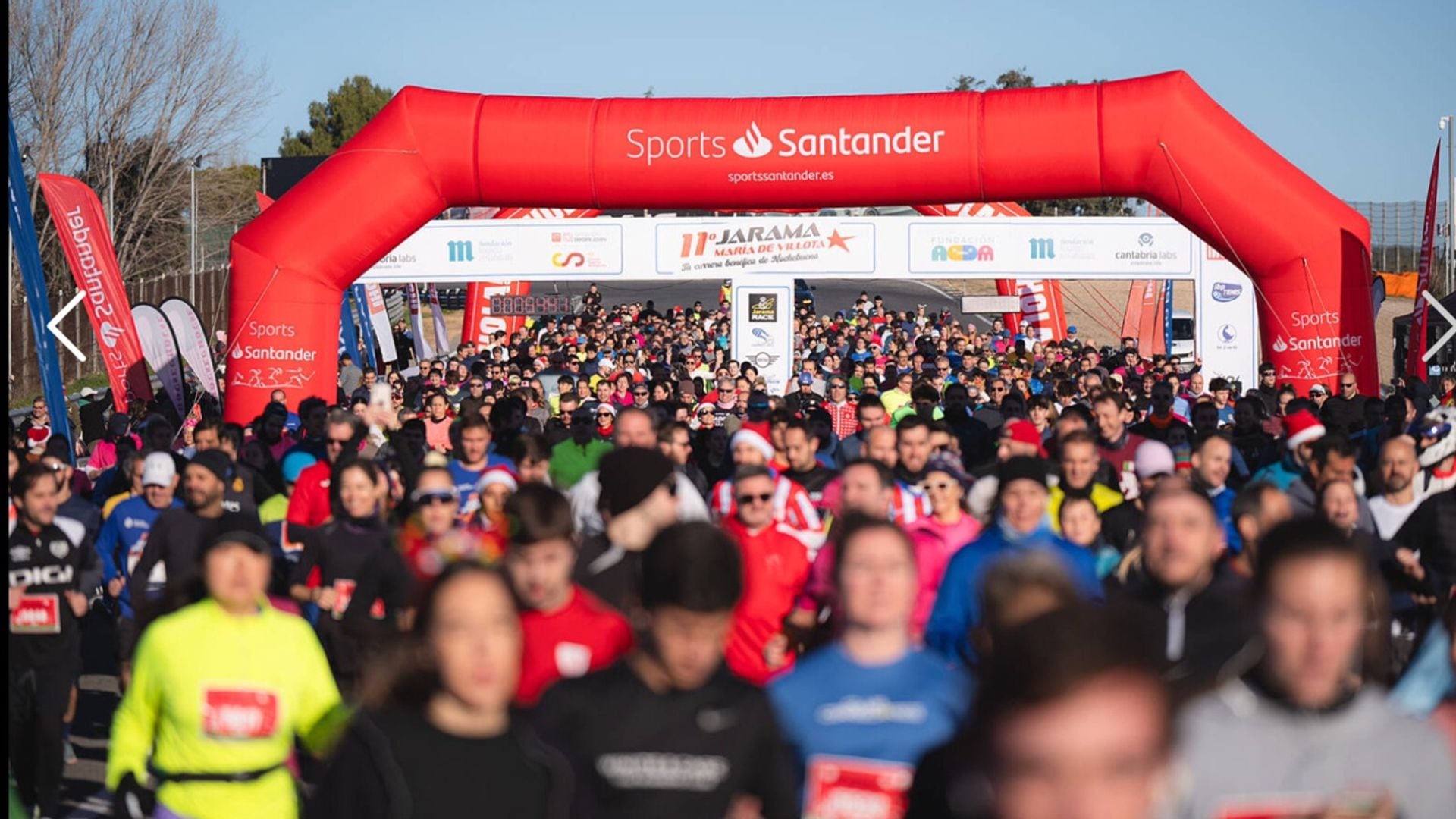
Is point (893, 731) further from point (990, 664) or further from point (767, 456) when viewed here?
point (767, 456)

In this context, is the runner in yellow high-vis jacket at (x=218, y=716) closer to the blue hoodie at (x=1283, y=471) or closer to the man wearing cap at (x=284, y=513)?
the man wearing cap at (x=284, y=513)

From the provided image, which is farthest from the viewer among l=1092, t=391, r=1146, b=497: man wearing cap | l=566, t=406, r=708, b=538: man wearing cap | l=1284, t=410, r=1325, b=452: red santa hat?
l=1092, t=391, r=1146, b=497: man wearing cap

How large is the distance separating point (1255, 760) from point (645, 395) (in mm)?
11815

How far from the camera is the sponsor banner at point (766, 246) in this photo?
1955 cm

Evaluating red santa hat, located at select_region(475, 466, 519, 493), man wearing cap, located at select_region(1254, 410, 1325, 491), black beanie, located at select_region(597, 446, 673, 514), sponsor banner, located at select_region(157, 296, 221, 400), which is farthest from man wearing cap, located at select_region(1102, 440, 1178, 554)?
sponsor banner, located at select_region(157, 296, 221, 400)

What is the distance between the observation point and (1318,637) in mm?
2986

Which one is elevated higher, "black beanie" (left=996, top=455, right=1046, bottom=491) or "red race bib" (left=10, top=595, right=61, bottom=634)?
"black beanie" (left=996, top=455, right=1046, bottom=491)

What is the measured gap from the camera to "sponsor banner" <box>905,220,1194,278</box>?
19.4m

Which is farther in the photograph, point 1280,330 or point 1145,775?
point 1280,330

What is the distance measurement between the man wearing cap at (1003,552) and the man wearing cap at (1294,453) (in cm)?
255

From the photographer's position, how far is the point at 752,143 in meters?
13.3

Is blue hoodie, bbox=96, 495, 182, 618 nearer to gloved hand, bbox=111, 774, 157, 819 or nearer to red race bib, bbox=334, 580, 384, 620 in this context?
red race bib, bbox=334, 580, 384, 620

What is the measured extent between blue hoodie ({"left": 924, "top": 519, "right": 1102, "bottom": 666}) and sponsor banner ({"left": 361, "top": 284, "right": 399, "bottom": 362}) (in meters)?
23.8

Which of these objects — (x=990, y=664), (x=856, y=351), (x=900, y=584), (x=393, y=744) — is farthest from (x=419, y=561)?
(x=856, y=351)
